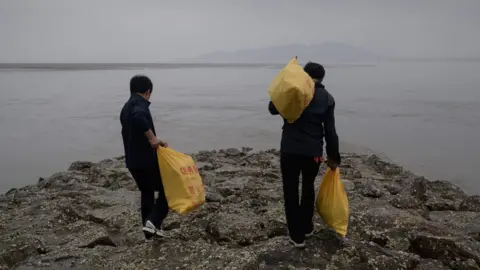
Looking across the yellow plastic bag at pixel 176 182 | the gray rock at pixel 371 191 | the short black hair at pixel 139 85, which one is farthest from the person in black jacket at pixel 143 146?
the gray rock at pixel 371 191

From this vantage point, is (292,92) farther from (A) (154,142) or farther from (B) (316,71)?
(A) (154,142)

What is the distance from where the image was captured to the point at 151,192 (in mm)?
5094

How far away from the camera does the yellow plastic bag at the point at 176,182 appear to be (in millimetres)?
4844

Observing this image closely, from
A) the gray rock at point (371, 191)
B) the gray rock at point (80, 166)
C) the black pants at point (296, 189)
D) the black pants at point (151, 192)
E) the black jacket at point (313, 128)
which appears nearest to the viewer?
the black jacket at point (313, 128)

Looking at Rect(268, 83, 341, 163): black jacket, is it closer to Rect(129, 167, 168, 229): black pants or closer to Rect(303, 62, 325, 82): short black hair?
Rect(303, 62, 325, 82): short black hair

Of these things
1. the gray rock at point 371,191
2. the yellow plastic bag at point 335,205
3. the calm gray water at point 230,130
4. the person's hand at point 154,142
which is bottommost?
the calm gray water at point 230,130

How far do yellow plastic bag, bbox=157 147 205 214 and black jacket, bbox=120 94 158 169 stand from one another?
0.14 meters

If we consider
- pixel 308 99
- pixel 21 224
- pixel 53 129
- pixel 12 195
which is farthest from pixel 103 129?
pixel 308 99

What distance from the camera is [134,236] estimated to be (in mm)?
5719

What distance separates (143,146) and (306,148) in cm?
180

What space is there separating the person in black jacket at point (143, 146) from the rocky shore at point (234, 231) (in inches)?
15.6

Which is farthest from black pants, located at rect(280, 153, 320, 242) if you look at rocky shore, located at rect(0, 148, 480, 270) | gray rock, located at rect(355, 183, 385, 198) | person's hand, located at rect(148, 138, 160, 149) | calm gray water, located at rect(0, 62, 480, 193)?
calm gray water, located at rect(0, 62, 480, 193)

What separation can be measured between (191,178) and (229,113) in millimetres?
17843

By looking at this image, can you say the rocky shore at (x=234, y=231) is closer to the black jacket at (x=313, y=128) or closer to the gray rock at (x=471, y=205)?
the gray rock at (x=471, y=205)
